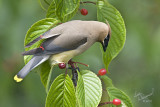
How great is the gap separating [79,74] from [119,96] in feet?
1.14

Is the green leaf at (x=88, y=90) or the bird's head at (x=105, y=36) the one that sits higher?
the bird's head at (x=105, y=36)

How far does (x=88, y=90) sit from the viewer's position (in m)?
2.00

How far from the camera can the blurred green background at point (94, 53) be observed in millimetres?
3877

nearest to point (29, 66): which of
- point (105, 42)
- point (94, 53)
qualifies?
point (105, 42)

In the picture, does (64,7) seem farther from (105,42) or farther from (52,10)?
(105,42)

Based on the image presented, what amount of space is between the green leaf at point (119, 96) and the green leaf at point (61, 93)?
37cm

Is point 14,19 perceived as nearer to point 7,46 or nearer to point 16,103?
point 7,46

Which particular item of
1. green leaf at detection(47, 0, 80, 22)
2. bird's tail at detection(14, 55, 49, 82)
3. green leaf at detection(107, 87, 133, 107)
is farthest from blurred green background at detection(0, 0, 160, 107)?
green leaf at detection(47, 0, 80, 22)

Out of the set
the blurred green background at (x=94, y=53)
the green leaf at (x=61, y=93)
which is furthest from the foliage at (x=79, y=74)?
the blurred green background at (x=94, y=53)

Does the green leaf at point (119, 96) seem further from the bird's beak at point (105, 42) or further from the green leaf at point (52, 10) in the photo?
the green leaf at point (52, 10)

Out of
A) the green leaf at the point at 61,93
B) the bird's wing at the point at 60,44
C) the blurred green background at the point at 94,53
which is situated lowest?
the blurred green background at the point at 94,53

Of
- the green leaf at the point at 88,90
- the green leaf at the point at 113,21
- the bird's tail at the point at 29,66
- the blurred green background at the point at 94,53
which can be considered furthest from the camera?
the blurred green background at the point at 94,53

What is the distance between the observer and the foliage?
1.96m

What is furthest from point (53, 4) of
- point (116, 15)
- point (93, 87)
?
point (93, 87)
